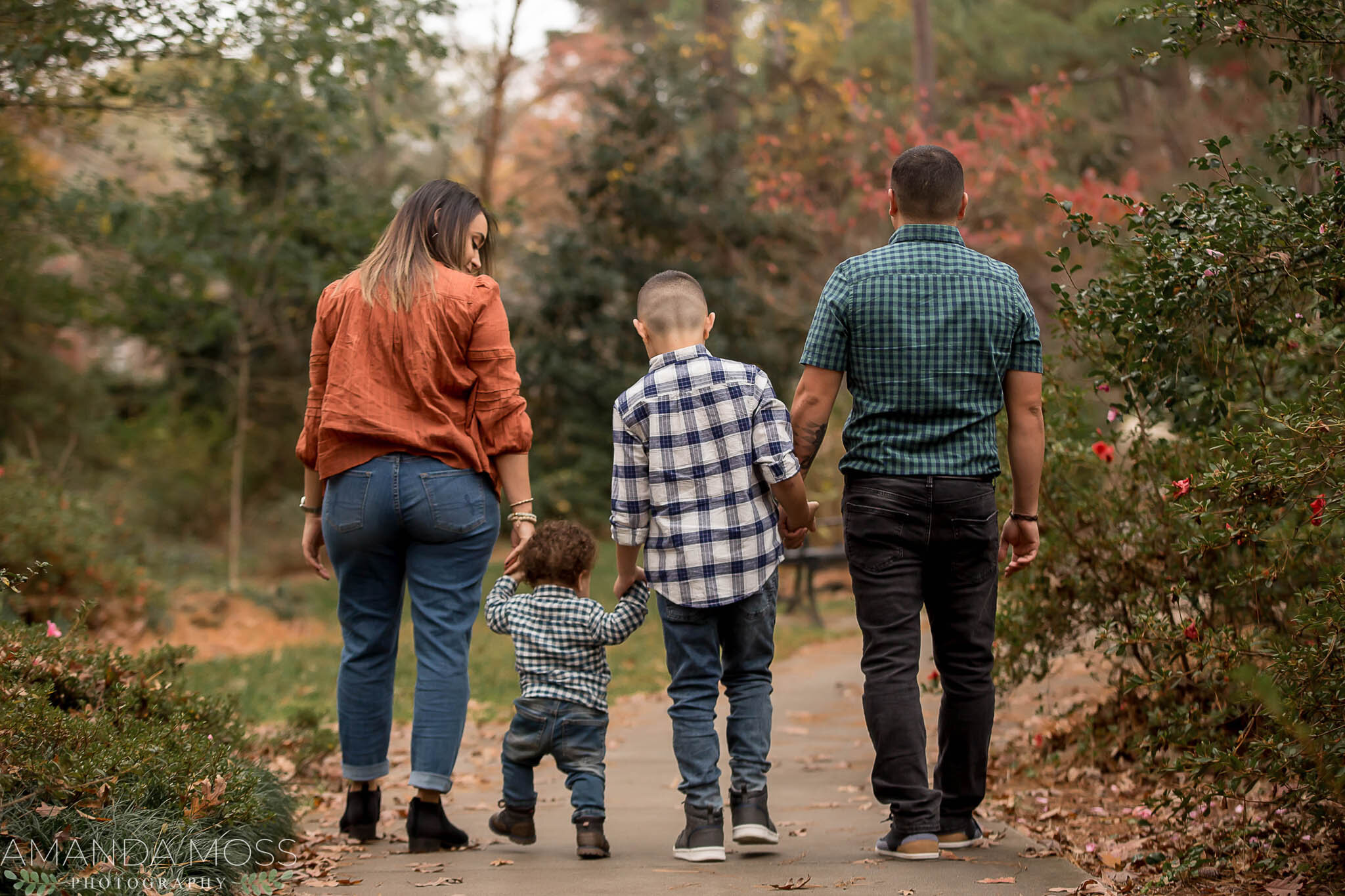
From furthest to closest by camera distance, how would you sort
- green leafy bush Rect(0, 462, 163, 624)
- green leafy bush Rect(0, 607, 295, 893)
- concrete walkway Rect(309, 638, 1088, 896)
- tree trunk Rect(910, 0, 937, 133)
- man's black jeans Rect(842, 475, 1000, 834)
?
1. tree trunk Rect(910, 0, 937, 133)
2. green leafy bush Rect(0, 462, 163, 624)
3. man's black jeans Rect(842, 475, 1000, 834)
4. concrete walkway Rect(309, 638, 1088, 896)
5. green leafy bush Rect(0, 607, 295, 893)

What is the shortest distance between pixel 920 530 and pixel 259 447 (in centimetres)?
1566

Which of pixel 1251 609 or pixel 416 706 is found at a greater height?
pixel 1251 609

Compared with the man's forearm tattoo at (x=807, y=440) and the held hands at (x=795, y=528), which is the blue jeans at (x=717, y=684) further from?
the man's forearm tattoo at (x=807, y=440)

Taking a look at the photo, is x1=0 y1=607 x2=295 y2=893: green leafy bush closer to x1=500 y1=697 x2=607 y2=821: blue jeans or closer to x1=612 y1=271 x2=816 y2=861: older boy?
x1=500 y1=697 x2=607 y2=821: blue jeans

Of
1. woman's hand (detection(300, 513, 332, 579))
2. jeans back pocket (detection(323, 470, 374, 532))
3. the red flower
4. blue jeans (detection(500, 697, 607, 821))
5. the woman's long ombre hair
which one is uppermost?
the woman's long ombre hair

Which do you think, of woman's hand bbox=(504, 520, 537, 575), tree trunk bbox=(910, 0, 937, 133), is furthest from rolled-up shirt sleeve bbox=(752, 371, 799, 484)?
tree trunk bbox=(910, 0, 937, 133)

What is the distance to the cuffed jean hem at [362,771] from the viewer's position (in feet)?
13.1

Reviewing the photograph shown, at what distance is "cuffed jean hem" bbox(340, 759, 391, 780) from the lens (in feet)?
13.1

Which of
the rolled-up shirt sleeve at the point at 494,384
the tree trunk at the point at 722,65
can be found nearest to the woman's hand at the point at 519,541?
the rolled-up shirt sleeve at the point at 494,384

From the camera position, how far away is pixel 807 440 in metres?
3.69

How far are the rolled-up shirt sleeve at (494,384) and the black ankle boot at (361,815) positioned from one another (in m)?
1.18

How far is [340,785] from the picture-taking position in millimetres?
5199

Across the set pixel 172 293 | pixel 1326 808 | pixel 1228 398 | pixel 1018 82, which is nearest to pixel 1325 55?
pixel 1228 398

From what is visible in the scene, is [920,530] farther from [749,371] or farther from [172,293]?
[172,293]
